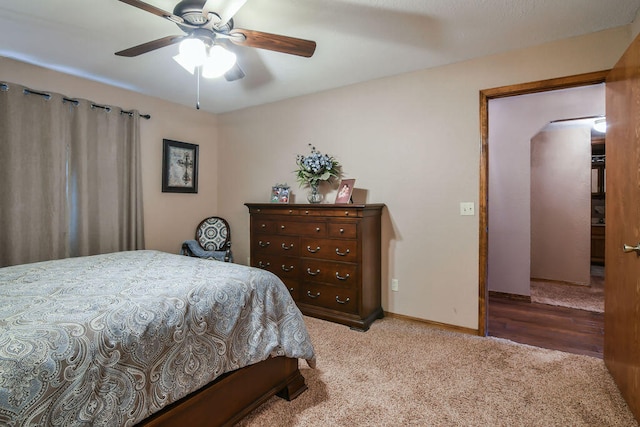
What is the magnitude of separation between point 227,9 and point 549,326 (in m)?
3.60

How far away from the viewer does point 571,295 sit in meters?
3.85

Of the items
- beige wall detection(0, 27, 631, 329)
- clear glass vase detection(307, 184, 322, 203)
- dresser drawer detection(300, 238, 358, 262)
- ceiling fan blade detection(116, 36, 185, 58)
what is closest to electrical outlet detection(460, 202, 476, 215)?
beige wall detection(0, 27, 631, 329)

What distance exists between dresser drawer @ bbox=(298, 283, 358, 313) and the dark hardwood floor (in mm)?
1258

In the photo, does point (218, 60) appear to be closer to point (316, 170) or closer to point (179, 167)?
point (316, 170)

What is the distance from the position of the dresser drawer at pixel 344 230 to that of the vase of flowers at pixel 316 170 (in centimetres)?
53

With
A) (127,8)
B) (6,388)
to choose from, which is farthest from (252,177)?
(6,388)

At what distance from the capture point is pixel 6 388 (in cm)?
83

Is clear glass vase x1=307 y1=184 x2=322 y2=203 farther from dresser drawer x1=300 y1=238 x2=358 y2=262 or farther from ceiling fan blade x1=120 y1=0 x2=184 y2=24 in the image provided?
ceiling fan blade x1=120 y1=0 x2=184 y2=24

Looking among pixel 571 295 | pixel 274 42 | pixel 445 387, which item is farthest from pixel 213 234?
pixel 571 295

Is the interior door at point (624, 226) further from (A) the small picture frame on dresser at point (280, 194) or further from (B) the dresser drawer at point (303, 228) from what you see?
(A) the small picture frame on dresser at point (280, 194)

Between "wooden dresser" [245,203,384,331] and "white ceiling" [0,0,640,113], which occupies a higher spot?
"white ceiling" [0,0,640,113]

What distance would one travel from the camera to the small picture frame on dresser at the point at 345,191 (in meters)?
3.10

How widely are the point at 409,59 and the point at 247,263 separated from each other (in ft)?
10.00

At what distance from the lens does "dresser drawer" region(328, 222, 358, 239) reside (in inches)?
110
